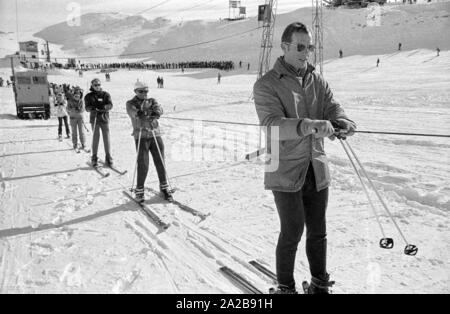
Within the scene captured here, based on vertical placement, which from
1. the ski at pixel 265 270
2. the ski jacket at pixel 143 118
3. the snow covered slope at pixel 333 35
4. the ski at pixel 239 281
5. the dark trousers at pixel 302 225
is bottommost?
the ski at pixel 239 281

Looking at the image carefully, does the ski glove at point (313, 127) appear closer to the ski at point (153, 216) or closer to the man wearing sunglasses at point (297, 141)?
the man wearing sunglasses at point (297, 141)

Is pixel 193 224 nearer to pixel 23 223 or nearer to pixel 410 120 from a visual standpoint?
pixel 23 223

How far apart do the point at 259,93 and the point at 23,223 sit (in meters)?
4.16

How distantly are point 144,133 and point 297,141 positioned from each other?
3747mm

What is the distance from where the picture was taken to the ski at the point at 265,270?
3.57 metres

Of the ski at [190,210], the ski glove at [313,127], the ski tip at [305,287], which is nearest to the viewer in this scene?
the ski glove at [313,127]

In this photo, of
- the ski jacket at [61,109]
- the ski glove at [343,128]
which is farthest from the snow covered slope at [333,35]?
the ski glove at [343,128]

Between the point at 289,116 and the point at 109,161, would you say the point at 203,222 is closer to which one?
the point at 289,116

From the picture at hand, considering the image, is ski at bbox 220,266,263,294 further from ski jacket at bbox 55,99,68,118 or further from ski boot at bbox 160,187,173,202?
ski jacket at bbox 55,99,68,118

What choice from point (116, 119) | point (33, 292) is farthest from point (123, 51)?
point (33, 292)

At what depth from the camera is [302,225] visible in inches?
113

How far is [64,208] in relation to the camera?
18.8 feet

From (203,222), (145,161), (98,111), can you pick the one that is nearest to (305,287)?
(203,222)

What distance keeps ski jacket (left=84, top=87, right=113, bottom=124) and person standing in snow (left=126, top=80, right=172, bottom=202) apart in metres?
2.71
